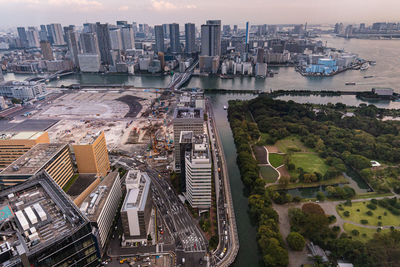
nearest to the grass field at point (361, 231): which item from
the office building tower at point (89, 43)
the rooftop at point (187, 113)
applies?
the rooftop at point (187, 113)

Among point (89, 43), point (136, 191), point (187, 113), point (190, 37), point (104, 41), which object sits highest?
point (190, 37)

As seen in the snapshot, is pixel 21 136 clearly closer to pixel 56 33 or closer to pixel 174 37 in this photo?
pixel 174 37

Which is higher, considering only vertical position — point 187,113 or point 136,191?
point 187,113

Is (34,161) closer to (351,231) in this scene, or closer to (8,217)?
(8,217)

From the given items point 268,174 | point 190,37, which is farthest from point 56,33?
point 268,174

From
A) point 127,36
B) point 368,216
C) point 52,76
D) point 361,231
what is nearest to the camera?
point 361,231

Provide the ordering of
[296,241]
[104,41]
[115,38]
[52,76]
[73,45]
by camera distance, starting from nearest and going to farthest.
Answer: [296,241] < [52,76] < [73,45] < [104,41] < [115,38]

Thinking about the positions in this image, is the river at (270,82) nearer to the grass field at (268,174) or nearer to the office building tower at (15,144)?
the grass field at (268,174)
